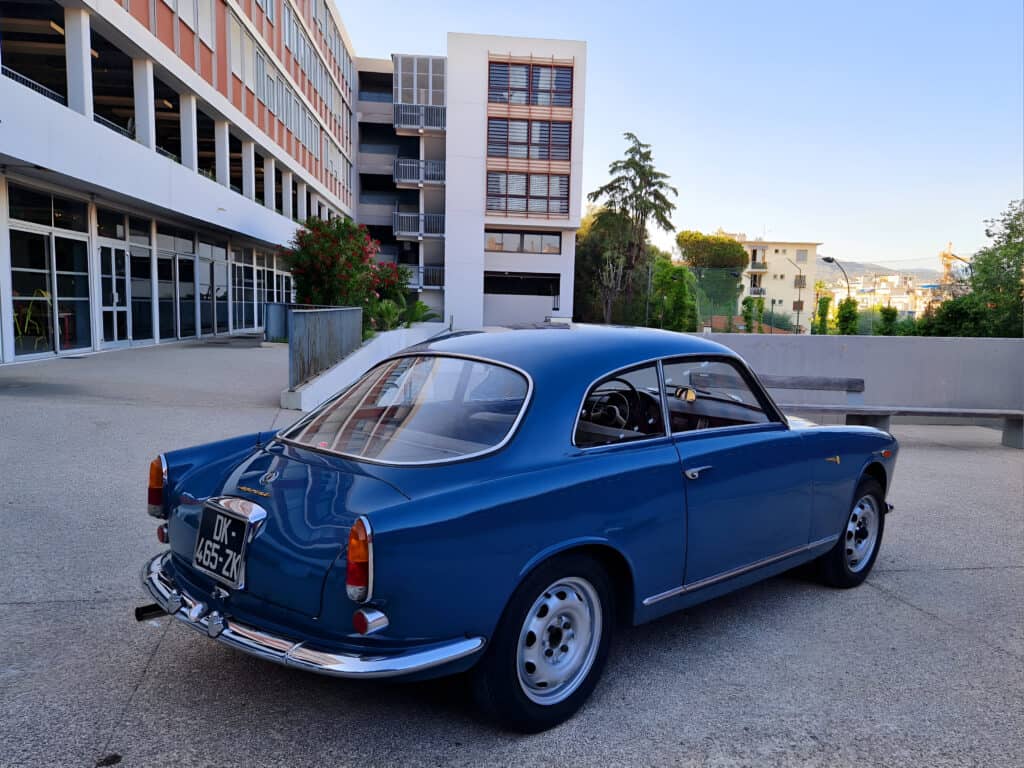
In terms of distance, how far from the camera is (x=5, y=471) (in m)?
6.95

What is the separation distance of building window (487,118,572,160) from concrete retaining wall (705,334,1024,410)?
33737 mm

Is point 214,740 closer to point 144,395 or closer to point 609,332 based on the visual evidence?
point 609,332

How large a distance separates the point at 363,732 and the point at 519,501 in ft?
3.55

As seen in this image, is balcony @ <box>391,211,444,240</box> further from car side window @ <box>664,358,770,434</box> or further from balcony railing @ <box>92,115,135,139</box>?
car side window @ <box>664,358,770,434</box>

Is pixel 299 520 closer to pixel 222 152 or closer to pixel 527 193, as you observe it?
pixel 222 152

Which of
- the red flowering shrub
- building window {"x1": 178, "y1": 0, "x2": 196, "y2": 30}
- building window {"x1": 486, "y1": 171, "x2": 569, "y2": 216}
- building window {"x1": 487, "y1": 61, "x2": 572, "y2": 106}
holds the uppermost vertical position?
building window {"x1": 487, "y1": 61, "x2": 572, "y2": 106}

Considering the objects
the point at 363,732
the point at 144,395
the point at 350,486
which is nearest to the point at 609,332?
the point at 350,486

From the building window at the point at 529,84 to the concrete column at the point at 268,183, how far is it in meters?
19.6

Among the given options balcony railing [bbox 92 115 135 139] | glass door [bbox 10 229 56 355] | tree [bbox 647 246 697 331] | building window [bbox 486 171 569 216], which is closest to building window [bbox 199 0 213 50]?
balcony railing [bbox 92 115 135 139]

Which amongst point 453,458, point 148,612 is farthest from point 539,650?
point 148,612

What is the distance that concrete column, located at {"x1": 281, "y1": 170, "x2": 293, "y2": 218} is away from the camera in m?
33.9

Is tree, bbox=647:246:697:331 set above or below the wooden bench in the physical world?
above

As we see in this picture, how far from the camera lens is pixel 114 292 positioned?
1892 cm

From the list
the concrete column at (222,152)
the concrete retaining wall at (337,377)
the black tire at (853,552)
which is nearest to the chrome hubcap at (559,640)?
the black tire at (853,552)
